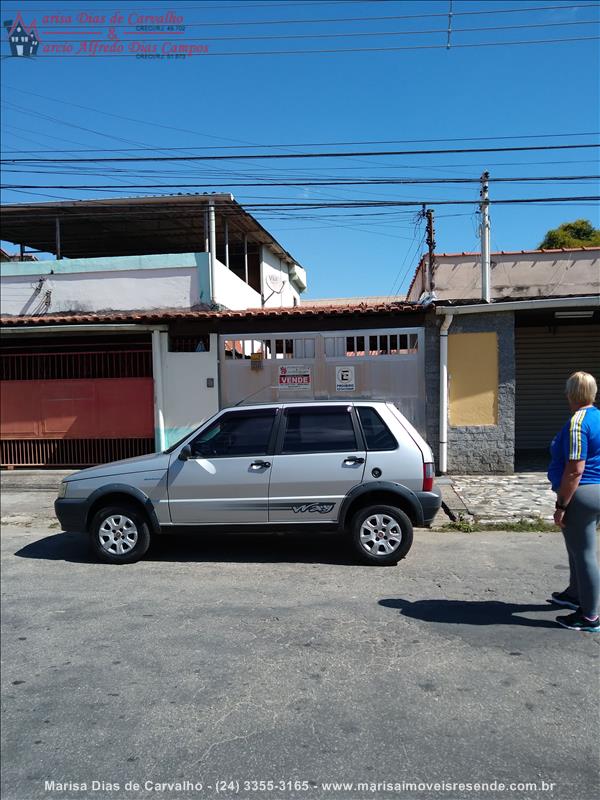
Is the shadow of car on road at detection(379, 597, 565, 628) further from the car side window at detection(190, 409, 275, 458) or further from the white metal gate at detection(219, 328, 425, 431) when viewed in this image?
the white metal gate at detection(219, 328, 425, 431)

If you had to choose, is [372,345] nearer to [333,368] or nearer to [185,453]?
[333,368]

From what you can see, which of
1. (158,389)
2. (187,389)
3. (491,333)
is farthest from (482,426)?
(158,389)

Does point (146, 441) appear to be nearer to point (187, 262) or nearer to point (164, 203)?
point (187, 262)

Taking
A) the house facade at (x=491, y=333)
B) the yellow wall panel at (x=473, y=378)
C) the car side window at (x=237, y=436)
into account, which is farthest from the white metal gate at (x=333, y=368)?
the car side window at (x=237, y=436)

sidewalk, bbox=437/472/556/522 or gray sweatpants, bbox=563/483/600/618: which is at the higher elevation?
gray sweatpants, bbox=563/483/600/618

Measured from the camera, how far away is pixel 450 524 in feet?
25.5

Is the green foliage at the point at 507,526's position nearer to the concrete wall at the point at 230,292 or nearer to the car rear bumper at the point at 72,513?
the car rear bumper at the point at 72,513

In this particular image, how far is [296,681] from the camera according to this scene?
3.66 metres

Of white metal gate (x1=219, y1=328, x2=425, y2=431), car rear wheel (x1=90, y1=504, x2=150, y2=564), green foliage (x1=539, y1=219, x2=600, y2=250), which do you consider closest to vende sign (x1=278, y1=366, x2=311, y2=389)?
white metal gate (x1=219, y1=328, x2=425, y2=431)

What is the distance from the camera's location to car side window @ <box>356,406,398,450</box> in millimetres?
6133

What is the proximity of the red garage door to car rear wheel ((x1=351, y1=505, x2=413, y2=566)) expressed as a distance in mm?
7023

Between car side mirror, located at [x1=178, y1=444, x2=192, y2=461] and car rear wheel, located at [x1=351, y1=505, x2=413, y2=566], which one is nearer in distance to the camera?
car rear wheel, located at [x1=351, y1=505, x2=413, y2=566]

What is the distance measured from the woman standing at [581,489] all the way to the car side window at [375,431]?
2.04m

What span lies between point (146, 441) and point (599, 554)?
8619 millimetres
